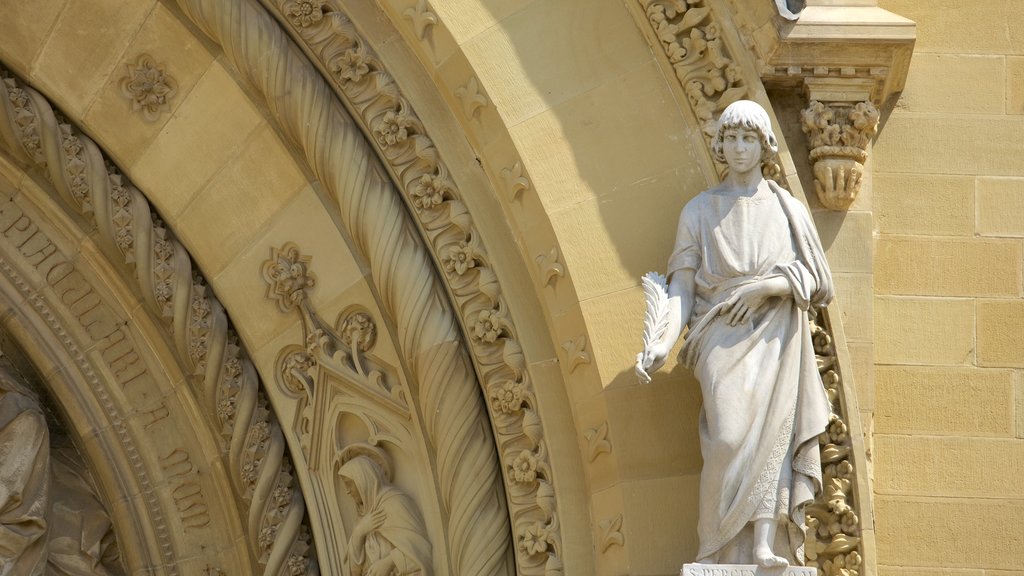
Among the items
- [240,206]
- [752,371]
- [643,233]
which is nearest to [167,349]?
[240,206]

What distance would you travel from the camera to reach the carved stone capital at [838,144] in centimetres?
862

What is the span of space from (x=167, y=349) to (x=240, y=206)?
0.77 meters

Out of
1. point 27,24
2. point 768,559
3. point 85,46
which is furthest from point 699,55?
point 27,24

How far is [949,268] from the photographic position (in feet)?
28.5

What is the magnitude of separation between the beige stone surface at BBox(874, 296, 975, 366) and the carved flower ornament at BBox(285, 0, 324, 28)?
8.87 ft

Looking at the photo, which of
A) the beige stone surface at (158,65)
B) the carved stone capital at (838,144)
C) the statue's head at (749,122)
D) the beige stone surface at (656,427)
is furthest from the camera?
the beige stone surface at (158,65)

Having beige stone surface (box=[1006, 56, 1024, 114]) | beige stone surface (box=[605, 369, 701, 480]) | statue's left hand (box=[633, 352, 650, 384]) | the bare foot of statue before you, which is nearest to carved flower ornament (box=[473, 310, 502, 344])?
beige stone surface (box=[605, 369, 701, 480])

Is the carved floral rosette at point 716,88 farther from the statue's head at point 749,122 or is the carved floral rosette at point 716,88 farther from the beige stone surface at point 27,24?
the beige stone surface at point 27,24

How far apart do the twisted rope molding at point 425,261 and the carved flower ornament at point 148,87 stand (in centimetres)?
29

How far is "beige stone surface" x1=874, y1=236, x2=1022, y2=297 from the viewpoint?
8.67 m

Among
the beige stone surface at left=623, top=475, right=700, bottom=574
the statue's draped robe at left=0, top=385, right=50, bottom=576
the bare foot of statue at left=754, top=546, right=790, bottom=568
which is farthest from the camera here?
the statue's draped robe at left=0, top=385, right=50, bottom=576

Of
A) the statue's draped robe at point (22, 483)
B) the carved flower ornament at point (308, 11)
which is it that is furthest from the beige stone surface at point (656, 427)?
the statue's draped robe at point (22, 483)

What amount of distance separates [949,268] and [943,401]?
558 millimetres

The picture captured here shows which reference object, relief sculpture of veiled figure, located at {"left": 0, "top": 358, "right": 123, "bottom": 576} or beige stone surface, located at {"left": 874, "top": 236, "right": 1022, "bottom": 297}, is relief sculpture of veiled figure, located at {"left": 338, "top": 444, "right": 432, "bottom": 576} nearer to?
relief sculpture of veiled figure, located at {"left": 0, "top": 358, "right": 123, "bottom": 576}
